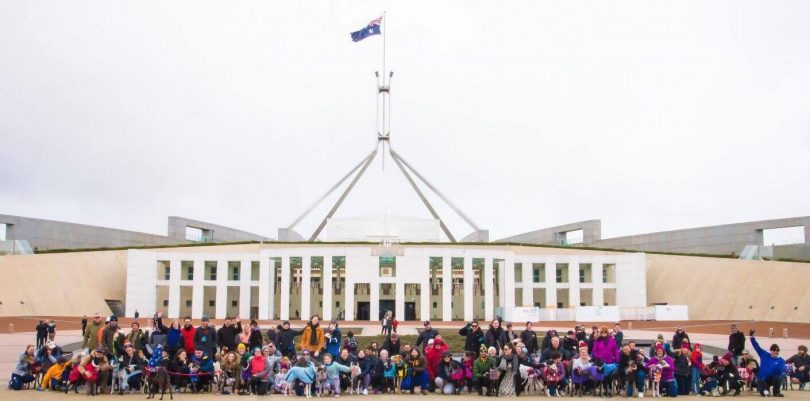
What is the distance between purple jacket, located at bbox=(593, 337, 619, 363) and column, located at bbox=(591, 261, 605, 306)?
32.0 m

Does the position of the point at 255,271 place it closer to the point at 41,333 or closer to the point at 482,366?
the point at 41,333

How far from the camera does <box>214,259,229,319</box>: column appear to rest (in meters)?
43.2

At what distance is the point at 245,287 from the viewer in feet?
142

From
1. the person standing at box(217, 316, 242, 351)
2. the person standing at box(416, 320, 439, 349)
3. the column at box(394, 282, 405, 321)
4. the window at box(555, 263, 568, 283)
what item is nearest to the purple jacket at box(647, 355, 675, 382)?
the person standing at box(416, 320, 439, 349)

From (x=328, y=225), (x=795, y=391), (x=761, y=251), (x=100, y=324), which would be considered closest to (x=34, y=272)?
(x=328, y=225)

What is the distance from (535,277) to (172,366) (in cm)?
3643

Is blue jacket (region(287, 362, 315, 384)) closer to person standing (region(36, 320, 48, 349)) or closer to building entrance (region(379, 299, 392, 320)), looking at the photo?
person standing (region(36, 320, 48, 349))

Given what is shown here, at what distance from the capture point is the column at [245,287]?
4338 cm

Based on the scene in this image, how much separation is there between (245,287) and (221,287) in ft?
4.44

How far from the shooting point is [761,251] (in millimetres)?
43094

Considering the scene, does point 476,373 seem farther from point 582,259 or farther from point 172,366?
point 582,259

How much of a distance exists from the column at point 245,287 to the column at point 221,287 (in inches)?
35.3

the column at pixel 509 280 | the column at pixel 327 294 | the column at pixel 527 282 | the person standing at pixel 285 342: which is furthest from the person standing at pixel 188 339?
the column at pixel 527 282

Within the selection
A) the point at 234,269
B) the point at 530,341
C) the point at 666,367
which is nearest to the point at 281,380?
the point at 530,341
